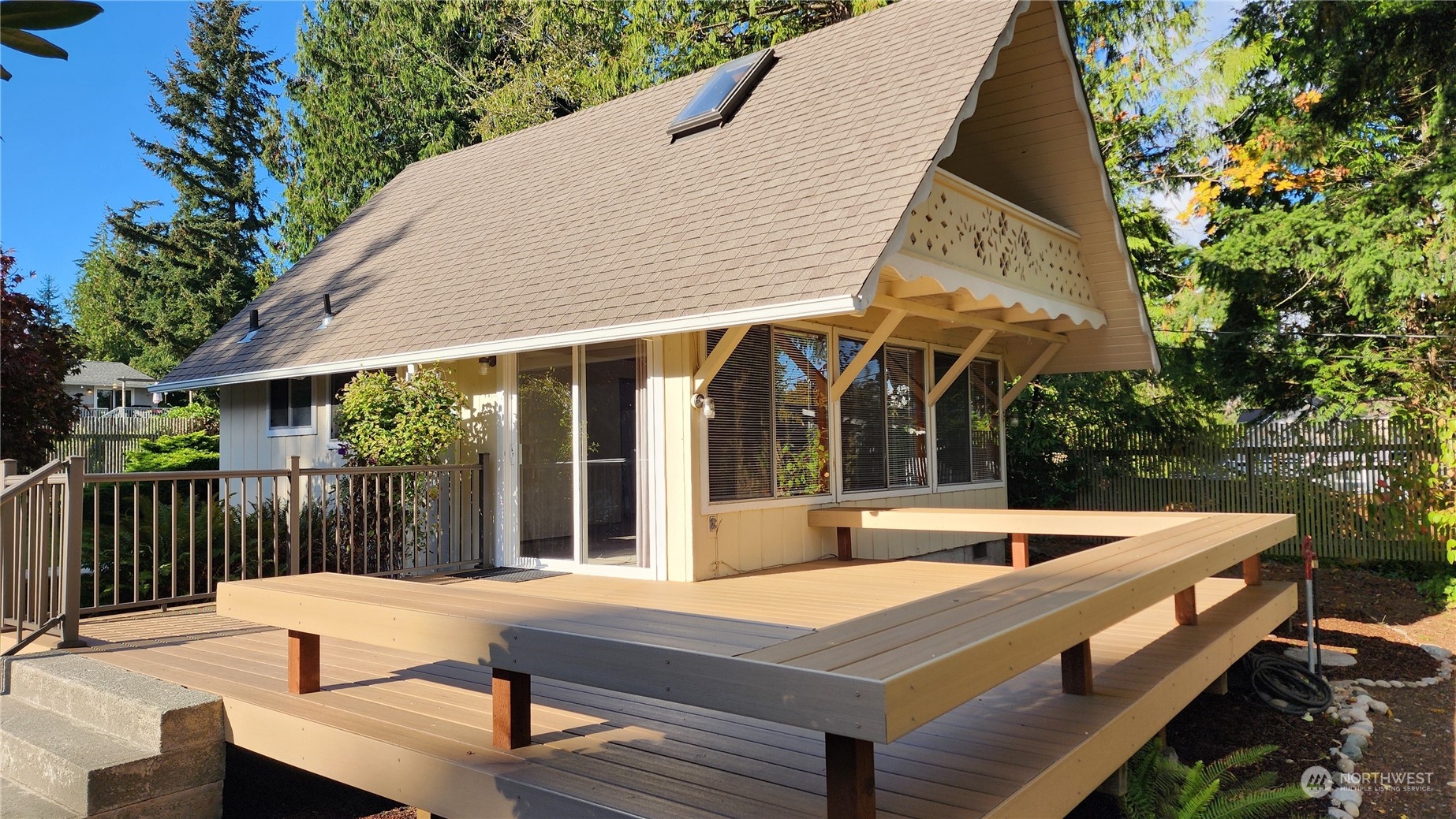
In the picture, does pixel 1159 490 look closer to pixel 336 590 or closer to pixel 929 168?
pixel 929 168

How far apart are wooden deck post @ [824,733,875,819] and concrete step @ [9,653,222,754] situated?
3104 millimetres

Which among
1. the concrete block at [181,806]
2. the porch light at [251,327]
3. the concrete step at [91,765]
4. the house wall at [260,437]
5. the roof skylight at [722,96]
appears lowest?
the concrete block at [181,806]

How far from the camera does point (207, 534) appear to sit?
20.9 feet

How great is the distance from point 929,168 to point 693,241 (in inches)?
80.5

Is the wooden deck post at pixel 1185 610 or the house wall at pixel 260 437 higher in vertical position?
the house wall at pixel 260 437

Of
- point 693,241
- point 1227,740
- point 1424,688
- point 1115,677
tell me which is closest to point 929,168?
point 693,241

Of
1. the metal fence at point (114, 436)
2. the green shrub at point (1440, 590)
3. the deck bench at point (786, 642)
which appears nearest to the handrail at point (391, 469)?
the deck bench at point (786, 642)

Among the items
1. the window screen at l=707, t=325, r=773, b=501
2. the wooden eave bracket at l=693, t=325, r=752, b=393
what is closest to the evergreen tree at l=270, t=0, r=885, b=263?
the window screen at l=707, t=325, r=773, b=501

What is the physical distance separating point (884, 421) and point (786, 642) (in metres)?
6.88

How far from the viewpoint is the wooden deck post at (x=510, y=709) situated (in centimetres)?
340

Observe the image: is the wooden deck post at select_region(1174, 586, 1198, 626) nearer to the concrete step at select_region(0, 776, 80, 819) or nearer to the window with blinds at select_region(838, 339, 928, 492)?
the window with blinds at select_region(838, 339, 928, 492)

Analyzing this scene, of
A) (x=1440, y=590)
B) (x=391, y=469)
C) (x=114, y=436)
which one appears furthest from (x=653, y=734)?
(x=114, y=436)

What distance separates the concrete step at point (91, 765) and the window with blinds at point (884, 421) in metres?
6.04

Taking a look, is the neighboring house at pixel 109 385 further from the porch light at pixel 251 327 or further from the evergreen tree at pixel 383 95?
the porch light at pixel 251 327
